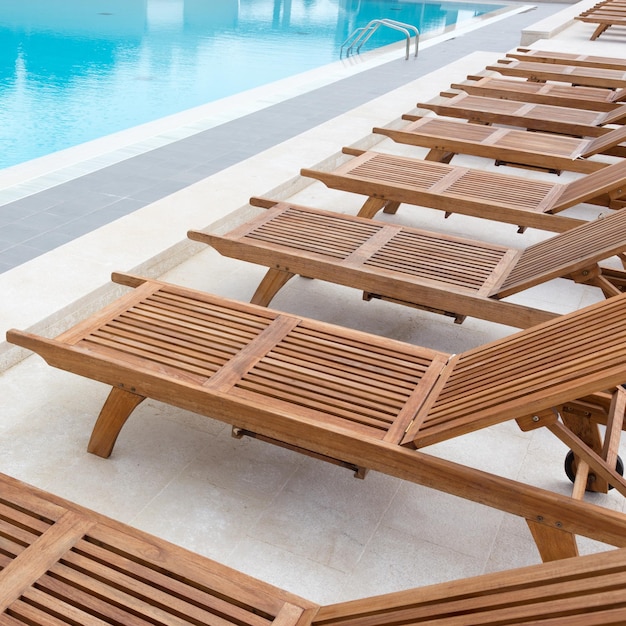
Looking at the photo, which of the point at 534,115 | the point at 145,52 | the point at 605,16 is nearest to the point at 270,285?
the point at 534,115

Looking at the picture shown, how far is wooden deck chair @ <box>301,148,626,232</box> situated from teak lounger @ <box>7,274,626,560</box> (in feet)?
5.48

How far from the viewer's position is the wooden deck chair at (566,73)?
8086 mm

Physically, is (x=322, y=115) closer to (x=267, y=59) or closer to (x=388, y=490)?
(x=388, y=490)

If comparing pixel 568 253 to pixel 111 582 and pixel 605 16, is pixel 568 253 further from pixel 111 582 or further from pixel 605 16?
pixel 605 16

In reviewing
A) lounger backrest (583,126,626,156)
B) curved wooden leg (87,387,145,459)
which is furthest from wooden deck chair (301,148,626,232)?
curved wooden leg (87,387,145,459)

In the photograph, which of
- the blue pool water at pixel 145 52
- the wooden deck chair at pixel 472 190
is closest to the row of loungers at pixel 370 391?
the wooden deck chair at pixel 472 190

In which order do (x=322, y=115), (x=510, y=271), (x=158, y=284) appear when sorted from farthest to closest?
(x=322, y=115) < (x=510, y=271) < (x=158, y=284)

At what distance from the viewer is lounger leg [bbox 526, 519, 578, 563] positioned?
2.20 meters

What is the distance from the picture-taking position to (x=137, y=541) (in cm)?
204

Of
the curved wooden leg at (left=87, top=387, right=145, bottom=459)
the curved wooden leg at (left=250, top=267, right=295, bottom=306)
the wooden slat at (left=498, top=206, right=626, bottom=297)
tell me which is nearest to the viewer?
the curved wooden leg at (left=87, top=387, right=145, bottom=459)

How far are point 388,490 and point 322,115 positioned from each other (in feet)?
17.0

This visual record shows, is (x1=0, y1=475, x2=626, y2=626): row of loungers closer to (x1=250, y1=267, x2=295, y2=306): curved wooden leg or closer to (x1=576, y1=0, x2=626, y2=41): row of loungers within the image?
(x1=250, y1=267, x2=295, y2=306): curved wooden leg

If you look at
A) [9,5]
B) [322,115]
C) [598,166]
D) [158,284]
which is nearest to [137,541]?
[158,284]

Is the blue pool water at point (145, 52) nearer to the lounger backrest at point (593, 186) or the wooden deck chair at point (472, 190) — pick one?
the wooden deck chair at point (472, 190)
